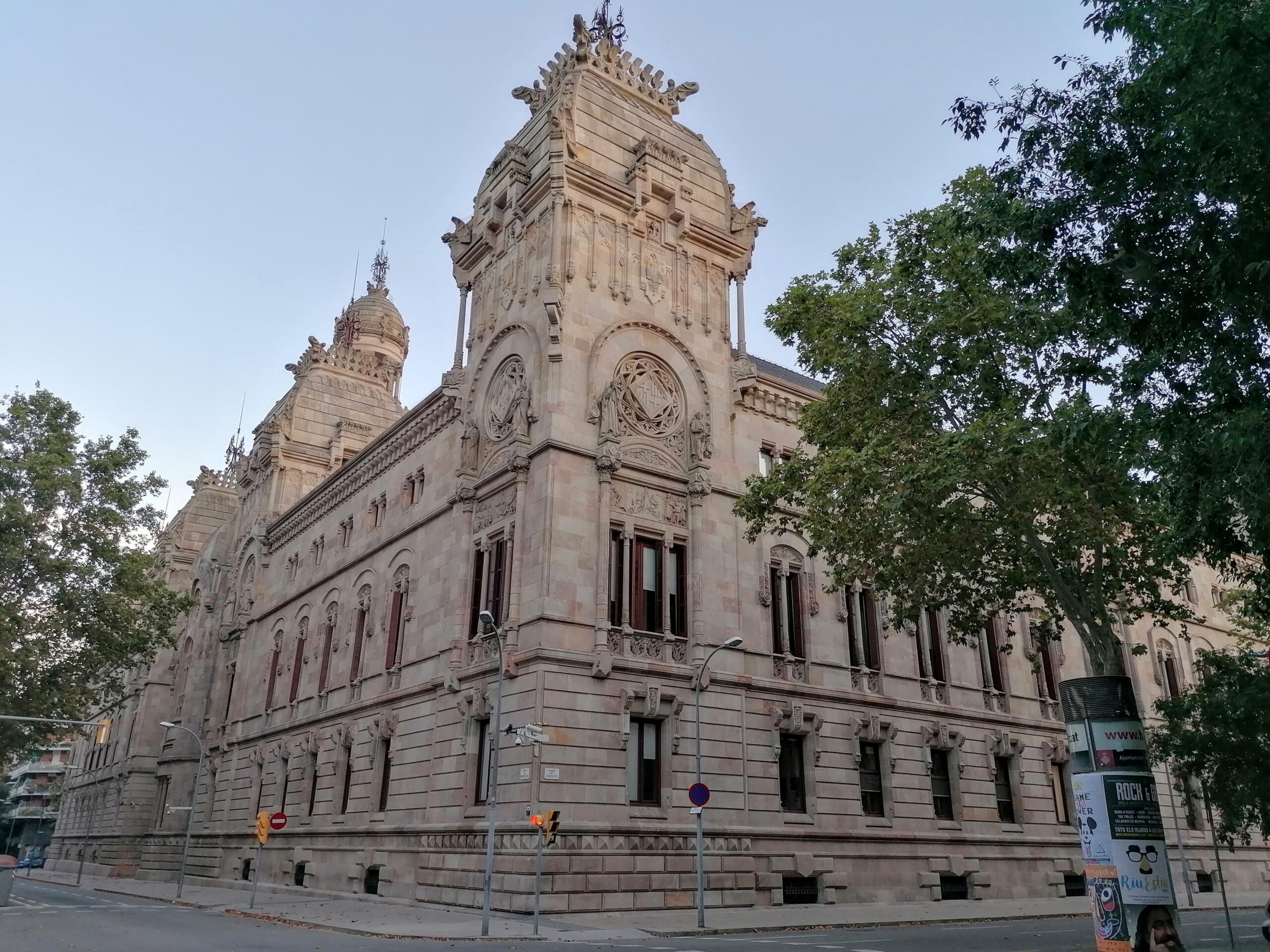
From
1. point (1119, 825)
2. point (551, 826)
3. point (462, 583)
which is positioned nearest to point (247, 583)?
point (462, 583)

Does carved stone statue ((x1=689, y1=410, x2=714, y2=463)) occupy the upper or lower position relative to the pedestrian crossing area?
upper

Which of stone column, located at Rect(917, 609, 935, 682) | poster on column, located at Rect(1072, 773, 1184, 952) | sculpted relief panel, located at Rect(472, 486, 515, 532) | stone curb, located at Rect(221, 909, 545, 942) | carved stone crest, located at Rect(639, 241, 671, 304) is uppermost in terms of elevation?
carved stone crest, located at Rect(639, 241, 671, 304)

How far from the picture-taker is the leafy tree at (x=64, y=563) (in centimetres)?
3456

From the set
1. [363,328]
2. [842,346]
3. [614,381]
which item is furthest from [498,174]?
[363,328]

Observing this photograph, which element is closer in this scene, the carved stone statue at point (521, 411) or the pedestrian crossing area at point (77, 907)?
the pedestrian crossing area at point (77, 907)

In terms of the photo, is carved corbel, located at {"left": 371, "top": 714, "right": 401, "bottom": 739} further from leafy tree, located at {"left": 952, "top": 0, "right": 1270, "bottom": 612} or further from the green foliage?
leafy tree, located at {"left": 952, "top": 0, "right": 1270, "bottom": 612}

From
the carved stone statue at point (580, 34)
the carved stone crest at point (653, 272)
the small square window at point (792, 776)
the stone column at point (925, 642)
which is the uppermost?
the carved stone statue at point (580, 34)

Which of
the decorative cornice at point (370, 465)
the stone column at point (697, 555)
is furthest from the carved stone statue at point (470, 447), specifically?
the stone column at point (697, 555)

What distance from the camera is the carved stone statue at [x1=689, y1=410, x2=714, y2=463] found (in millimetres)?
30859

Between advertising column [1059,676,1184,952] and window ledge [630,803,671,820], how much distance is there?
12.6 meters

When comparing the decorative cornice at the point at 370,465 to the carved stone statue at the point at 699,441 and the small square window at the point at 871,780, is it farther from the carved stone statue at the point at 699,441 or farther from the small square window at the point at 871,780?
the small square window at the point at 871,780

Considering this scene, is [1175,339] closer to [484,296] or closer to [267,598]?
[484,296]

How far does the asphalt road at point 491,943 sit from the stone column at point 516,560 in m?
8.61

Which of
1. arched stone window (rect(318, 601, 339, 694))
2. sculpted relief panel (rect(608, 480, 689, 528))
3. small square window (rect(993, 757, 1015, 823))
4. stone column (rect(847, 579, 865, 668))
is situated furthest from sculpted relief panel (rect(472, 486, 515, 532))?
small square window (rect(993, 757, 1015, 823))
